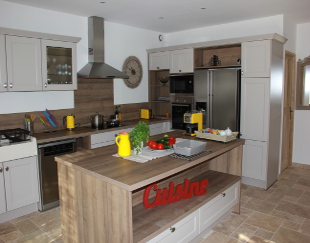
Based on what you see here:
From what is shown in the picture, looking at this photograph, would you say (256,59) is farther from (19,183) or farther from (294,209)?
(19,183)

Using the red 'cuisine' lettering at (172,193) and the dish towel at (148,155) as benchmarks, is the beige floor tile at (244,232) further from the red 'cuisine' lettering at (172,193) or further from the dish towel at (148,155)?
Result: the dish towel at (148,155)

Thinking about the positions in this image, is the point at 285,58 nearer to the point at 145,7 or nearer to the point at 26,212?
the point at 145,7

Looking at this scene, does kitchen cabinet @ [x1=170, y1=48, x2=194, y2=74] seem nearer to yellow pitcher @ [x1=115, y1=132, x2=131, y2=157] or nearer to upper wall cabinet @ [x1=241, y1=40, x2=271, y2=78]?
upper wall cabinet @ [x1=241, y1=40, x2=271, y2=78]

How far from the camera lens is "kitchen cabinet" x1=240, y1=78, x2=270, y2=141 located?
4359mm

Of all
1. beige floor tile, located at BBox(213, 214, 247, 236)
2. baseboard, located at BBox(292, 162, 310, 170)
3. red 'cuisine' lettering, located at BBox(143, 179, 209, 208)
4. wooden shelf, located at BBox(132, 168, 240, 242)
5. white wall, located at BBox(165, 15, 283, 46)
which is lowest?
beige floor tile, located at BBox(213, 214, 247, 236)

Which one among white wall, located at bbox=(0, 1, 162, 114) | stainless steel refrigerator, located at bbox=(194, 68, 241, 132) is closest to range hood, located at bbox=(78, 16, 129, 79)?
white wall, located at bbox=(0, 1, 162, 114)

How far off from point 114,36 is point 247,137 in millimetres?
3019

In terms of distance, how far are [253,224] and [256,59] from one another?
246 cm

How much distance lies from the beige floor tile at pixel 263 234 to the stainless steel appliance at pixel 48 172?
2.64 meters

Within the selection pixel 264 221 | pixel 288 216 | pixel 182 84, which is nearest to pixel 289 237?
pixel 264 221

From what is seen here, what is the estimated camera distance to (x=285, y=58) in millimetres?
5023

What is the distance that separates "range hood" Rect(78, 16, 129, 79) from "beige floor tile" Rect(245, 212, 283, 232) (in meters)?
2.96

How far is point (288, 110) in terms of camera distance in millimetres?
5359

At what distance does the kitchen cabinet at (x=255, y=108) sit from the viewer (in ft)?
14.3
